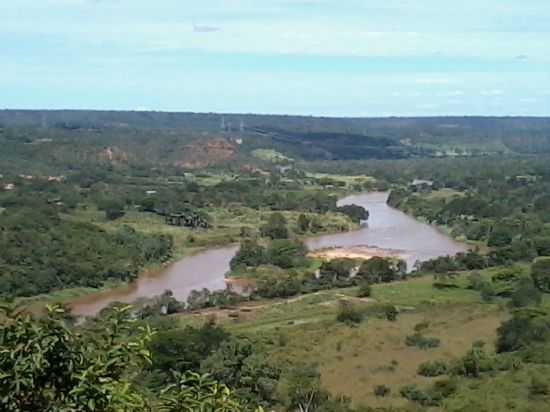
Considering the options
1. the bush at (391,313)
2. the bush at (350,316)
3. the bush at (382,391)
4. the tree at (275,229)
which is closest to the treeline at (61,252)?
the tree at (275,229)

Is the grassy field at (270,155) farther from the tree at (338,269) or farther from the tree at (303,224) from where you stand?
the tree at (338,269)

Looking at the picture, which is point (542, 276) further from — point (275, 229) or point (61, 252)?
point (61, 252)

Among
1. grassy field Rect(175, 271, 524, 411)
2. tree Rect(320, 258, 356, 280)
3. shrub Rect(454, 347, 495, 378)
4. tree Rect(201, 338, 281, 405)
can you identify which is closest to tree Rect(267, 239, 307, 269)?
tree Rect(320, 258, 356, 280)

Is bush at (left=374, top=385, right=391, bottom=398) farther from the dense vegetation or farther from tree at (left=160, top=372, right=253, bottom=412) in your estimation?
tree at (left=160, top=372, right=253, bottom=412)

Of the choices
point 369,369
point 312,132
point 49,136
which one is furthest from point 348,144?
point 369,369

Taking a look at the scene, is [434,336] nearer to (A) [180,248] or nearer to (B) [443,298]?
(B) [443,298]

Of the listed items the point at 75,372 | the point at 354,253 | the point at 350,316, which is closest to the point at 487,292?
the point at 350,316
